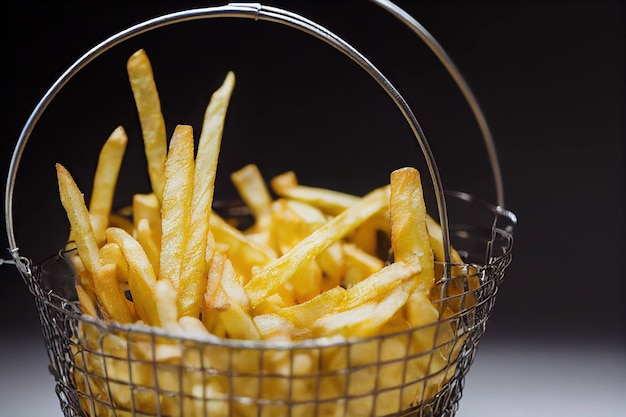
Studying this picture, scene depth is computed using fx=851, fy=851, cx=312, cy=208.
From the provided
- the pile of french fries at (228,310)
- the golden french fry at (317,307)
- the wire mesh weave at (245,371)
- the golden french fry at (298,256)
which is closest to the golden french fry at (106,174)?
the pile of french fries at (228,310)

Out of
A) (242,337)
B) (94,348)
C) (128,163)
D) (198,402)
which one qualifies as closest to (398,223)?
(242,337)

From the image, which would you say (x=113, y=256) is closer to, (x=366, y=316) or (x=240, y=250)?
(x=240, y=250)

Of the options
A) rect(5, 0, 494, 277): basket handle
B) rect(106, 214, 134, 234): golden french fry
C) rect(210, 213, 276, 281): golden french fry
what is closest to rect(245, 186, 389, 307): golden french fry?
rect(210, 213, 276, 281): golden french fry

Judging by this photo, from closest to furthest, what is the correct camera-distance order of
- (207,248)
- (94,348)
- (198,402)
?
(198,402) < (94,348) < (207,248)

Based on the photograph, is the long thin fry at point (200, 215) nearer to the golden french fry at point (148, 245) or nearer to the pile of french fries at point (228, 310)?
the pile of french fries at point (228, 310)

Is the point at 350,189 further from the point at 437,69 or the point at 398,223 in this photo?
the point at 398,223

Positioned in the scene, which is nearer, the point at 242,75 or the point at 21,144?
the point at 21,144

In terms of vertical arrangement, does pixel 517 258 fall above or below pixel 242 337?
below
